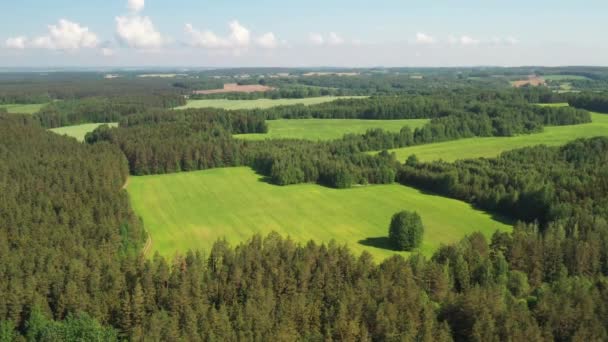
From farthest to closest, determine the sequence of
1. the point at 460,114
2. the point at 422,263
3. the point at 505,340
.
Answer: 1. the point at 460,114
2. the point at 422,263
3. the point at 505,340

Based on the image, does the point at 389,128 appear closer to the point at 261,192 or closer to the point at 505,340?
the point at 261,192

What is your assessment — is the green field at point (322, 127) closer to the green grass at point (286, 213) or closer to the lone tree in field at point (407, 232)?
the green grass at point (286, 213)

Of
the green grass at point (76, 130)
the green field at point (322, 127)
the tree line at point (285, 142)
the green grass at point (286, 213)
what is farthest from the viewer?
the green grass at point (76, 130)

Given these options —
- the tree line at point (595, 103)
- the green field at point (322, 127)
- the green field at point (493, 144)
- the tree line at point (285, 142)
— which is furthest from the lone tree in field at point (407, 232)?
the tree line at point (595, 103)

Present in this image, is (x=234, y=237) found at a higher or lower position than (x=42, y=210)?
lower

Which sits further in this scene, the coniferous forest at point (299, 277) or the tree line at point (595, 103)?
the tree line at point (595, 103)

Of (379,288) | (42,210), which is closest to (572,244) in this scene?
(379,288)

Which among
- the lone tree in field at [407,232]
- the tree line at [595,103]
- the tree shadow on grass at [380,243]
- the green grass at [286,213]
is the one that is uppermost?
the tree line at [595,103]
